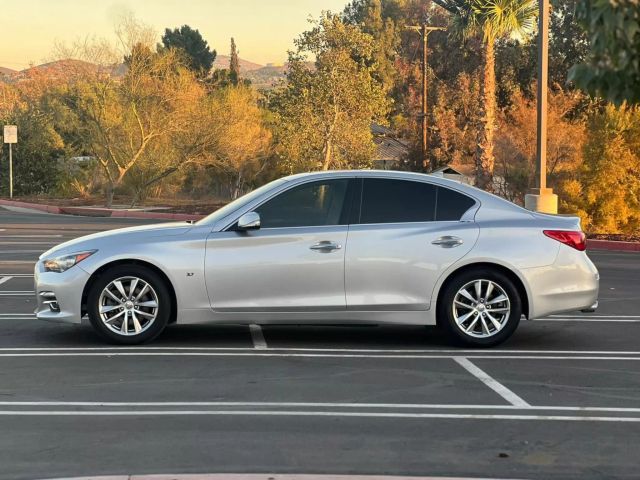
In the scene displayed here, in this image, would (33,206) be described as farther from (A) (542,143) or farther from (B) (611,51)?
(B) (611,51)

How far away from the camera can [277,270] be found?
338 inches

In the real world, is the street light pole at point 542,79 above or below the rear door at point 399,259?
above

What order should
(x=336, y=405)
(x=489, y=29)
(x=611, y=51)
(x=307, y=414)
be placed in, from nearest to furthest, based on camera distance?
(x=611, y=51) < (x=307, y=414) < (x=336, y=405) < (x=489, y=29)

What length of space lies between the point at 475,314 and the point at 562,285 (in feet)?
→ 2.85

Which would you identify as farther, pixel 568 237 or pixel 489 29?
pixel 489 29

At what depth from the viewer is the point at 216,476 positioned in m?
4.96

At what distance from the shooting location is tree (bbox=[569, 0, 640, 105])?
13.4 ft

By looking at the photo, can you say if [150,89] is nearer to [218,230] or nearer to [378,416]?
[218,230]

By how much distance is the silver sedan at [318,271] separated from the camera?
8.59 m

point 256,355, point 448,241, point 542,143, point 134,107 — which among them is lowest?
point 256,355

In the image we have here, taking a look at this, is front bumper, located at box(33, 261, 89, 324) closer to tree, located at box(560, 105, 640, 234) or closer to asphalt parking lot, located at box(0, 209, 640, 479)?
asphalt parking lot, located at box(0, 209, 640, 479)

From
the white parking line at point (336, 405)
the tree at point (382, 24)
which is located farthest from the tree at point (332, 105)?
the tree at point (382, 24)

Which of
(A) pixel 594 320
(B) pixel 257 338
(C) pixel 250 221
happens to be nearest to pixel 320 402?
(C) pixel 250 221

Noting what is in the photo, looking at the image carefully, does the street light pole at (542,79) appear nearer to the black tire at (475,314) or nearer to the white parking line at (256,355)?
the black tire at (475,314)
